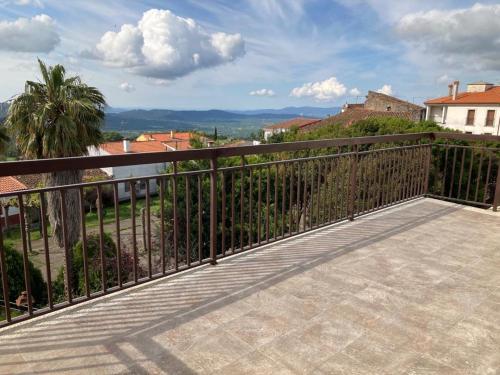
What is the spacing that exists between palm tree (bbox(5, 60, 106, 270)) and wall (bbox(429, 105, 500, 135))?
3340cm

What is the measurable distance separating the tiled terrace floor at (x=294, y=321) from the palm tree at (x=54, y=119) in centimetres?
959

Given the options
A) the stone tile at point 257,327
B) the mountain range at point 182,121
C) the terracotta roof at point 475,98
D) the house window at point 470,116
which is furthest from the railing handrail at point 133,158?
the mountain range at point 182,121

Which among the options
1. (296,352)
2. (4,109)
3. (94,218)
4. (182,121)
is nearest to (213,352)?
(296,352)

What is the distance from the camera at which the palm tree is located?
10.9 meters

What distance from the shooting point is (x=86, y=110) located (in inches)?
450

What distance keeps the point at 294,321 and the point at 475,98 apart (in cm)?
3943

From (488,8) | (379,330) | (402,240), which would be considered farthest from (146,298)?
(488,8)

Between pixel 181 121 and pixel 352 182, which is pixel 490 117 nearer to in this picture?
pixel 352 182

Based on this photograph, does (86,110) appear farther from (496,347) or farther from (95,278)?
(496,347)

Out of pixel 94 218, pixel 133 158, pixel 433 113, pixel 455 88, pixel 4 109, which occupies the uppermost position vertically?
pixel 455 88

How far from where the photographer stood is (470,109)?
34.2 metres

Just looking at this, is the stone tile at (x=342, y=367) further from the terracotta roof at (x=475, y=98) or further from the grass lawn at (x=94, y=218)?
the terracotta roof at (x=475, y=98)

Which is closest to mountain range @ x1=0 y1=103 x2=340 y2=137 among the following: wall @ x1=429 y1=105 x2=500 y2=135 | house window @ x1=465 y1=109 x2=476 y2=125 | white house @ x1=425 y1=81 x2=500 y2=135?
white house @ x1=425 y1=81 x2=500 y2=135

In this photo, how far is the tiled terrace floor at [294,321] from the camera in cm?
175
